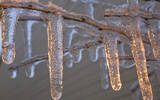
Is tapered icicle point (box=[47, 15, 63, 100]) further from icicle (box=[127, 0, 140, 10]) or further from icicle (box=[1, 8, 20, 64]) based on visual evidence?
icicle (box=[127, 0, 140, 10])

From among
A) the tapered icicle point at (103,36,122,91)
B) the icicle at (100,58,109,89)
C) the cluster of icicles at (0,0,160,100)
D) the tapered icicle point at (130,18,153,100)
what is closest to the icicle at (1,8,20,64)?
the cluster of icicles at (0,0,160,100)

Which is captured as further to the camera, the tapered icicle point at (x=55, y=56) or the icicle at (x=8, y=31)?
the tapered icicle point at (x=55, y=56)

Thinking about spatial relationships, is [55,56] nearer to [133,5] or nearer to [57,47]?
[57,47]

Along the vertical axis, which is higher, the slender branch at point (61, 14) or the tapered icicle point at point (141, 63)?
the slender branch at point (61, 14)

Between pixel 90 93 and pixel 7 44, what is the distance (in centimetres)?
346

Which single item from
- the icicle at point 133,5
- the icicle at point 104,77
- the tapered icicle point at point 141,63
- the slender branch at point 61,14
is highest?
the icicle at point 133,5

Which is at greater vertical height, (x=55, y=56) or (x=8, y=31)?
(x=8, y=31)

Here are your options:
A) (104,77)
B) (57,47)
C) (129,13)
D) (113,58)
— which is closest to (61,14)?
(57,47)

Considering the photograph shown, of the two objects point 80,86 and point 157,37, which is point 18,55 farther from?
point 157,37

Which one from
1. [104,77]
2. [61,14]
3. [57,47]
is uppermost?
[61,14]

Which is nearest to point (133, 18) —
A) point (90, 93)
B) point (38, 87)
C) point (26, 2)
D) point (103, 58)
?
point (26, 2)

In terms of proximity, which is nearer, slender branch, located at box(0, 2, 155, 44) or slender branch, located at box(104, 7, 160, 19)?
slender branch, located at box(0, 2, 155, 44)

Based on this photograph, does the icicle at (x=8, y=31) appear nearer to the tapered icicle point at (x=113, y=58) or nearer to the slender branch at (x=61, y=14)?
the slender branch at (x=61, y=14)

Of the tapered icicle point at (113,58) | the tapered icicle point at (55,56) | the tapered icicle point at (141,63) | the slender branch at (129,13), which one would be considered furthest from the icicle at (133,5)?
the tapered icicle point at (55,56)
